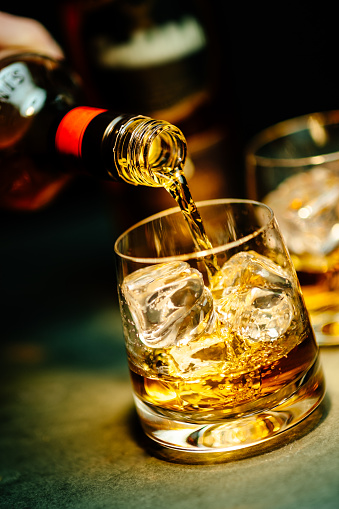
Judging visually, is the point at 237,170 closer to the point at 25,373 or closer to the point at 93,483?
the point at 25,373

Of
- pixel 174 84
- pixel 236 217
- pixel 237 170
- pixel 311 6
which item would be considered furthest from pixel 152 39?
pixel 236 217

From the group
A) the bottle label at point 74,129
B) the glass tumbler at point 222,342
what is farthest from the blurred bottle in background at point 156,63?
the glass tumbler at point 222,342

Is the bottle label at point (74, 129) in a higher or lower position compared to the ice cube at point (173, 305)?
higher

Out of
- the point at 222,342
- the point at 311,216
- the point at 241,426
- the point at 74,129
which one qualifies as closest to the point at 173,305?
the point at 222,342

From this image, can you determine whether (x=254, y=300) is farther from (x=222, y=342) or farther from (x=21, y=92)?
(x=21, y=92)

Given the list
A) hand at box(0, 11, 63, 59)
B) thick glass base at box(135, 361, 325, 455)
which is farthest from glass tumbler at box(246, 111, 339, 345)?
hand at box(0, 11, 63, 59)

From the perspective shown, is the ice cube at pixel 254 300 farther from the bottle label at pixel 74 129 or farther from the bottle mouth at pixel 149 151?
the bottle label at pixel 74 129

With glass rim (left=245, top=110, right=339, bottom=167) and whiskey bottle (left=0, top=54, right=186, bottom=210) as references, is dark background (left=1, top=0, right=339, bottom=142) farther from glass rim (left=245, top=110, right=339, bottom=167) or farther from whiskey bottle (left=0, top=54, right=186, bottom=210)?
whiskey bottle (left=0, top=54, right=186, bottom=210)
